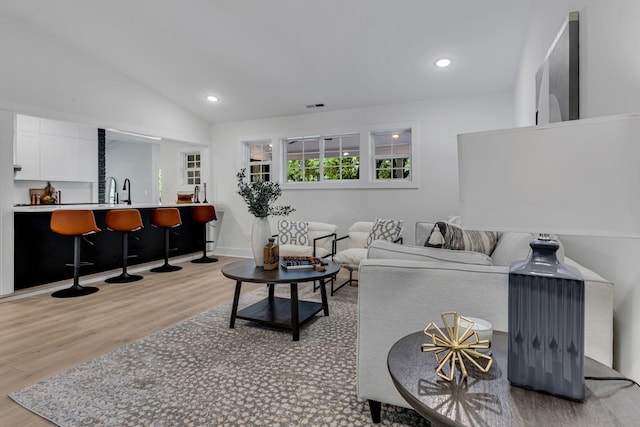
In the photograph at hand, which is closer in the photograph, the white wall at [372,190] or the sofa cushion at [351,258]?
the sofa cushion at [351,258]

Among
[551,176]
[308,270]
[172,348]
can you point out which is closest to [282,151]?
[308,270]

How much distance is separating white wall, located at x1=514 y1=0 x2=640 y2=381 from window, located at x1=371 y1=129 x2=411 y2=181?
3.40m

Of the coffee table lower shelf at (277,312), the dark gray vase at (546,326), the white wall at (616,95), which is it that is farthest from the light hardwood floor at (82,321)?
the white wall at (616,95)

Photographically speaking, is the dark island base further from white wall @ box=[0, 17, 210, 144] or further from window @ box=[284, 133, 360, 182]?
window @ box=[284, 133, 360, 182]

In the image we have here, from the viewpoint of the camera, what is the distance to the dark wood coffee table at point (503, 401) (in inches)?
28.6

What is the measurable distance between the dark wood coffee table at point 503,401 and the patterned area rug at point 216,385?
939 millimetres

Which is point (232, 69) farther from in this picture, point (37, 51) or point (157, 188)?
point (157, 188)

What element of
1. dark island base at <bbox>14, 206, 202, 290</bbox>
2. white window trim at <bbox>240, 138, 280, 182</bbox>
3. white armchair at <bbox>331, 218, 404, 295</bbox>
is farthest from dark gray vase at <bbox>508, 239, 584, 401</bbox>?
white window trim at <bbox>240, 138, 280, 182</bbox>

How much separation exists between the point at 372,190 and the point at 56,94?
14.3 ft

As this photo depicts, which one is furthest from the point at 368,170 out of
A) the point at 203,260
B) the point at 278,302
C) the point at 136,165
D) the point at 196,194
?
the point at 136,165

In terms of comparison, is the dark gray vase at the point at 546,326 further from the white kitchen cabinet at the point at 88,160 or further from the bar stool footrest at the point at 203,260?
the white kitchen cabinet at the point at 88,160

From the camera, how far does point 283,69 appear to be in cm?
446

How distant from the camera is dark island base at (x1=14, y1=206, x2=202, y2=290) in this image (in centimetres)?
395

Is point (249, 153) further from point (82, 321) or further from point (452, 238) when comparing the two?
point (452, 238)
